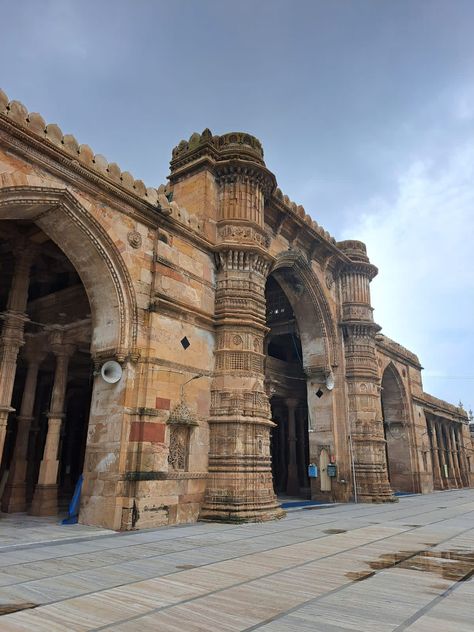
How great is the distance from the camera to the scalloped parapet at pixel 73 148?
884 centimetres

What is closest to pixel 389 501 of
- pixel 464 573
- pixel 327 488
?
pixel 327 488

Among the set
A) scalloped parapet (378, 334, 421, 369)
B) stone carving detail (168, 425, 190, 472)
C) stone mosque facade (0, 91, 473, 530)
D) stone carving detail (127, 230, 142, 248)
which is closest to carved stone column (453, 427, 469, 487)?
scalloped parapet (378, 334, 421, 369)

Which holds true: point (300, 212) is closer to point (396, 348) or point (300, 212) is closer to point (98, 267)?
point (98, 267)

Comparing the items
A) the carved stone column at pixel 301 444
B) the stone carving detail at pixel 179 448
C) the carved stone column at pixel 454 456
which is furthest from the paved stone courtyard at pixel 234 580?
the carved stone column at pixel 454 456

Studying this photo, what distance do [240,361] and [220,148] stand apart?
644 centimetres

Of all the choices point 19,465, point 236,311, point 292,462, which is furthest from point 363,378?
point 19,465

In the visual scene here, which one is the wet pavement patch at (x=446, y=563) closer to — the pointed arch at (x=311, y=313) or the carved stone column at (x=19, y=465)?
the carved stone column at (x=19, y=465)

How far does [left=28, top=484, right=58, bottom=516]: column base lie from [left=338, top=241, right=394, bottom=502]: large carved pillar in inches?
436

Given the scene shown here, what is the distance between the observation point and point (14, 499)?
12680 millimetres

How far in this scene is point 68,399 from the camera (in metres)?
22.1

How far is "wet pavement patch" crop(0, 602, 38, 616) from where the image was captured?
4.11 m

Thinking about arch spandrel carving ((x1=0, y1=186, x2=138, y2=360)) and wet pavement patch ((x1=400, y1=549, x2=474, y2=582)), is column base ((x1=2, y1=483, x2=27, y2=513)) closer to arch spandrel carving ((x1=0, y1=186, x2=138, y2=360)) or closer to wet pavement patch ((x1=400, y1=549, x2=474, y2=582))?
arch spandrel carving ((x1=0, y1=186, x2=138, y2=360))

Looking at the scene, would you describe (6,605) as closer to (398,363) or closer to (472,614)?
(472,614)

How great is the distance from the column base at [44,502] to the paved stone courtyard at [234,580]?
95.6 inches
